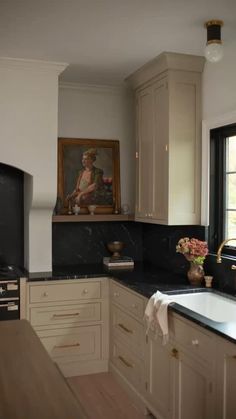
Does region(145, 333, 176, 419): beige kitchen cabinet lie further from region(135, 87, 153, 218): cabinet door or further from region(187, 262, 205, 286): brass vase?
region(135, 87, 153, 218): cabinet door

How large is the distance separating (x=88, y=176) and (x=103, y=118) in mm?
603

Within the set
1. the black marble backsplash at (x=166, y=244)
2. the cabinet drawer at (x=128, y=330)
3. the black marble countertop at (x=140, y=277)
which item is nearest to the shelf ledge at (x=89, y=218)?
the black marble backsplash at (x=166, y=244)

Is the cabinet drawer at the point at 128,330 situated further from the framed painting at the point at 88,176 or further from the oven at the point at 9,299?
the framed painting at the point at 88,176

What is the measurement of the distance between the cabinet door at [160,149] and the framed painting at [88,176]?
0.72m

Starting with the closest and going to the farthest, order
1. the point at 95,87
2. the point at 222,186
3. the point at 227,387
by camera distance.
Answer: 1. the point at 227,387
2. the point at 222,186
3. the point at 95,87

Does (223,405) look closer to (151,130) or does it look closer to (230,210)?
(230,210)

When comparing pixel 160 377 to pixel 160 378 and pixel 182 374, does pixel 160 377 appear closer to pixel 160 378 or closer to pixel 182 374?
pixel 160 378

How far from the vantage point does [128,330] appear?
11.0 feet

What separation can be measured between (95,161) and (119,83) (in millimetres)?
780

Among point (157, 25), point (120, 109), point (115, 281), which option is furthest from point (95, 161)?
point (157, 25)

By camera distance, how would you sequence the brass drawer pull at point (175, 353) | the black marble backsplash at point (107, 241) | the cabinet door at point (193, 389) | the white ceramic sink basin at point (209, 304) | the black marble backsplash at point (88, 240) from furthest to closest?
1. the black marble backsplash at point (88, 240)
2. the black marble backsplash at point (107, 241)
3. the white ceramic sink basin at point (209, 304)
4. the brass drawer pull at point (175, 353)
5. the cabinet door at point (193, 389)

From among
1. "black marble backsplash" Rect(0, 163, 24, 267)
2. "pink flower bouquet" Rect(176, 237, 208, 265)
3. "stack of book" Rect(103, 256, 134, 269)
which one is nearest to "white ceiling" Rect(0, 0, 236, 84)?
"black marble backsplash" Rect(0, 163, 24, 267)

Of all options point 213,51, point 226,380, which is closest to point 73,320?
point 226,380

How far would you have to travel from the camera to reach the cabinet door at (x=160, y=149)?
11.5ft
